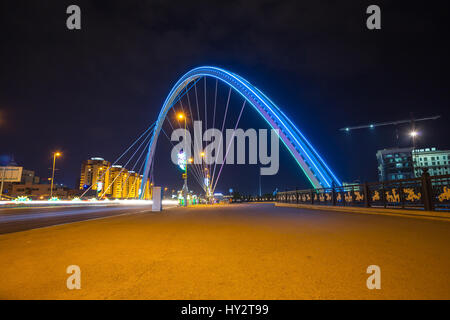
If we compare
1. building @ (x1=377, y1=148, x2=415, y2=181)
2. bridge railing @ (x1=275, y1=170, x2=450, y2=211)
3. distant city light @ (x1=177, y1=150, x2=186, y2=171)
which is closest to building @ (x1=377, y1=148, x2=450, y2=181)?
building @ (x1=377, y1=148, x2=415, y2=181)

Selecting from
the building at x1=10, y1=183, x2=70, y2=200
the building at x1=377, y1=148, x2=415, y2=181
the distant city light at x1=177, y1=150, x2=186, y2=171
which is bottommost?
the building at x1=10, y1=183, x2=70, y2=200

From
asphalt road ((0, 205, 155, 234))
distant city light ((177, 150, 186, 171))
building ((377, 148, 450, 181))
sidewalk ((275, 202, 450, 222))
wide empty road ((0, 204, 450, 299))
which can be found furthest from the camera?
building ((377, 148, 450, 181))

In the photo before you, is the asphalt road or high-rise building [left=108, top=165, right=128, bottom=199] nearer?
the asphalt road

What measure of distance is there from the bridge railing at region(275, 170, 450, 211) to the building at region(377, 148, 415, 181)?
96599mm

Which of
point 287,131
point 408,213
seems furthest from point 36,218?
point 287,131

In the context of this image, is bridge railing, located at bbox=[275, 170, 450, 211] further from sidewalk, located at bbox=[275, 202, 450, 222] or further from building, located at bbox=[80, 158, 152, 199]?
building, located at bbox=[80, 158, 152, 199]

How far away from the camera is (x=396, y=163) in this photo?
97938 mm

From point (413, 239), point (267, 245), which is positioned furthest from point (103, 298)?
point (413, 239)

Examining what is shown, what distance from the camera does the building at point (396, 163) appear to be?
9525 cm

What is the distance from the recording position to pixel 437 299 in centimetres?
238

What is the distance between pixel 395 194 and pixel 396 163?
4167 inches

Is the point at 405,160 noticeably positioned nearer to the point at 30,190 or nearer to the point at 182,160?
the point at 182,160

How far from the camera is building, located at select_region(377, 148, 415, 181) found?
95.2 m
